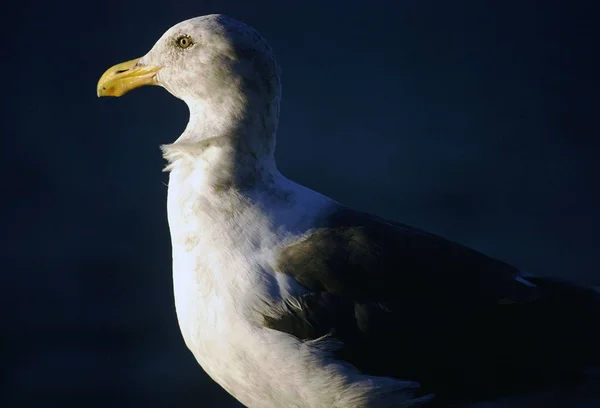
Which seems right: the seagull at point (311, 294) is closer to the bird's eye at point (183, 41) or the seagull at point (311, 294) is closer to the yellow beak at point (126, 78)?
the bird's eye at point (183, 41)

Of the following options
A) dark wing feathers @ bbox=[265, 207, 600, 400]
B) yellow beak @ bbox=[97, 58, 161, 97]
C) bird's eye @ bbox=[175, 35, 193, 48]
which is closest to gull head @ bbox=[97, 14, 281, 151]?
bird's eye @ bbox=[175, 35, 193, 48]

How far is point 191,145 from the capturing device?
2.19 meters

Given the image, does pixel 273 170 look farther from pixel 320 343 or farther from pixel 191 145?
pixel 320 343

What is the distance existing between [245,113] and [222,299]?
48cm

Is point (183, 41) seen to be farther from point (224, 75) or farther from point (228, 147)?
point (228, 147)

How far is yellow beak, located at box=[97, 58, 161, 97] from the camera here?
7.73 feet

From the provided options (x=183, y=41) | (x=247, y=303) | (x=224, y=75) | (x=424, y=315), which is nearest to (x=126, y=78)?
(x=183, y=41)

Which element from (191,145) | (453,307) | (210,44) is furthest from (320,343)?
(210,44)

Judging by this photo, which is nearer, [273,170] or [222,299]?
[222,299]

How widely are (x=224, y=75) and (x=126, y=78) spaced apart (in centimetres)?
36

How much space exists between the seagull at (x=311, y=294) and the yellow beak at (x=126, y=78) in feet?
0.37

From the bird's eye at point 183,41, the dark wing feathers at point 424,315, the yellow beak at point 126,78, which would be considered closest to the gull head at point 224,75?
the bird's eye at point 183,41

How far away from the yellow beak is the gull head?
11cm

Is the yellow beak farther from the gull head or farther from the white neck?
the white neck
